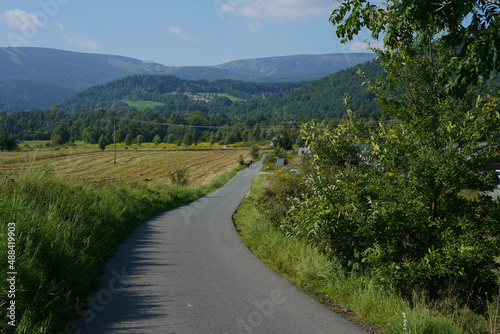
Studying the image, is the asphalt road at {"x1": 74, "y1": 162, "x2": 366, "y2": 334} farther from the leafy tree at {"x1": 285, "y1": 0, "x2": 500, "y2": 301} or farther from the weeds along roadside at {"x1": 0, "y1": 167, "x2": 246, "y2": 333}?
the leafy tree at {"x1": 285, "y1": 0, "x2": 500, "y2": 301}

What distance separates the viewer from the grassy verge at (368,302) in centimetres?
540

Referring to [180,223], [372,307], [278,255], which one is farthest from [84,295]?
[180,223]

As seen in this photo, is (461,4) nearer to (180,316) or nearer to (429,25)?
(429,25)

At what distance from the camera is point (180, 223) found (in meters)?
17.6

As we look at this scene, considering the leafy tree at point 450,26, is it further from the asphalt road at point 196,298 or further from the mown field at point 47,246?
the mown field at point 47,246

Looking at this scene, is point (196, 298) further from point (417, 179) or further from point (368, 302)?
point (417, 179)

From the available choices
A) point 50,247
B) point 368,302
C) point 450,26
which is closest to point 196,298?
point 50,247

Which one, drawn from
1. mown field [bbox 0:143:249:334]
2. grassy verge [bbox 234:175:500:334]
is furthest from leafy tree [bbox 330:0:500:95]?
mown field [bbox 0:143:249:334]

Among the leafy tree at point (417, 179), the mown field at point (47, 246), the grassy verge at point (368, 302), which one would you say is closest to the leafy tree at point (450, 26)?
the leafy tree at point (417, 179)

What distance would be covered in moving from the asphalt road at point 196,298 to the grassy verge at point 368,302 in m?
0.37

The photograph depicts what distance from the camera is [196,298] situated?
21.9 feet

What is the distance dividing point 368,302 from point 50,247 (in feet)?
17.0

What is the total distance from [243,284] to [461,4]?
229 inches

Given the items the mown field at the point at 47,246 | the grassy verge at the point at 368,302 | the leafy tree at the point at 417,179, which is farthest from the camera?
the leafy tree at the point at 417,179
